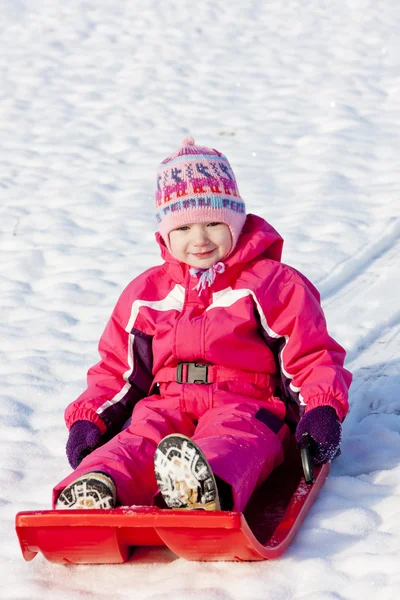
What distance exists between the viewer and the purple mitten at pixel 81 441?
3109mm

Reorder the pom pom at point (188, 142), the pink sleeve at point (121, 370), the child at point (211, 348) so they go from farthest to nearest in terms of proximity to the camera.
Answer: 1. the pom pom at point (188, 142)
2. the pink sleeve at point (121, 370)
3. the child at point (211, 348)

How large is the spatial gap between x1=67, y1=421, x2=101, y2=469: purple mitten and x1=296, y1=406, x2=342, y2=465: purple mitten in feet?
2.26

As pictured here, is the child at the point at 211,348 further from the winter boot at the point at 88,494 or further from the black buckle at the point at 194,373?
the winter boot at the point at 88,494

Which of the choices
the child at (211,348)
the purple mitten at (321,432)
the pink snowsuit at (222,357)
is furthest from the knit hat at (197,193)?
the purple mitten at (321,432)

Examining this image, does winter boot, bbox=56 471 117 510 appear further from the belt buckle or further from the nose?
the nose

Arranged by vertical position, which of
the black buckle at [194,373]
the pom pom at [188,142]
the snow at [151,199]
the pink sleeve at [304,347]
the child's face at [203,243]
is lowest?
the snow at [151,199]

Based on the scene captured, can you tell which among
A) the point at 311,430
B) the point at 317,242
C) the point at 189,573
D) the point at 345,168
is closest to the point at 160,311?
the point at 311,430

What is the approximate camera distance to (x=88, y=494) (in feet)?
8.38

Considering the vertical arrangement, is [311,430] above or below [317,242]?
above

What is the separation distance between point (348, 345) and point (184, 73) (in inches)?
227

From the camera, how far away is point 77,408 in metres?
3.20

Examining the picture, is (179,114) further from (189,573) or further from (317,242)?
(189,573)

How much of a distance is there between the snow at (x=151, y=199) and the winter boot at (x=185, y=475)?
0.66 ft

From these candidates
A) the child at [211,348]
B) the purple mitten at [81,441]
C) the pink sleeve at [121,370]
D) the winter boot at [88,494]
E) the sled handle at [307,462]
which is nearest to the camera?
the winter boot at [88,494]
